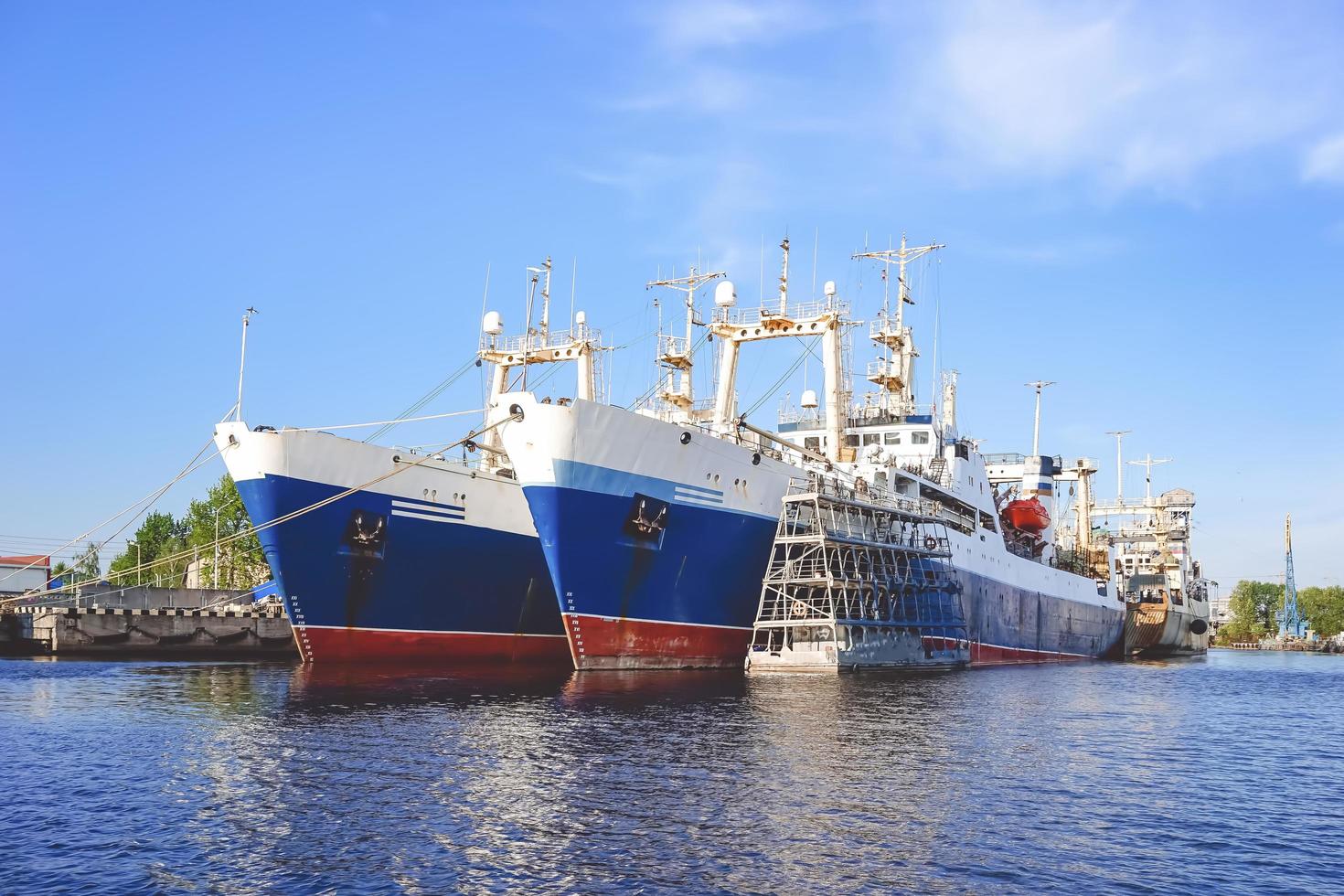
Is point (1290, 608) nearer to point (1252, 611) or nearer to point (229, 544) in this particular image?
point (1252, 611)

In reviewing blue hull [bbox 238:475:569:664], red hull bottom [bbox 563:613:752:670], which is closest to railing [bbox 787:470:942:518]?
red hull bottom [bbox 563:613:752:670]

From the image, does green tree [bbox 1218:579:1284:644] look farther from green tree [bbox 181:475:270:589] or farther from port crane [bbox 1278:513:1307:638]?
green tree [bbox 181:475:270:589]

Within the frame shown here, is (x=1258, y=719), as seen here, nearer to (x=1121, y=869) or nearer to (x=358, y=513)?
(x=1121, y=869)

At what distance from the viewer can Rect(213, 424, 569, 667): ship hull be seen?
37.3 meters

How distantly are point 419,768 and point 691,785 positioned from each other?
4696 millimetres

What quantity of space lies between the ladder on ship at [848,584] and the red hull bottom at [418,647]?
387 inches

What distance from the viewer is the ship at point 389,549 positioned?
122 feet

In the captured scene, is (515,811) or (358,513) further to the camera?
(358,513)

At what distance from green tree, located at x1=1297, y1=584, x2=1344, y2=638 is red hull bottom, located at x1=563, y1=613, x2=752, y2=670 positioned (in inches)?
5221

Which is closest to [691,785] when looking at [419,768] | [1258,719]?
[419,768]

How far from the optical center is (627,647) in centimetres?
3575

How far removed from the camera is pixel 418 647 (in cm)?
4041

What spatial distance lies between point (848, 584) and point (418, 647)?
50.1 feet

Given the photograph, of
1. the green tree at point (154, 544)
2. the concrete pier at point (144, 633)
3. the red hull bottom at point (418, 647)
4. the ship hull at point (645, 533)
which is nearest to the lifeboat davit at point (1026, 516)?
the ship hull at point (645, 533)
